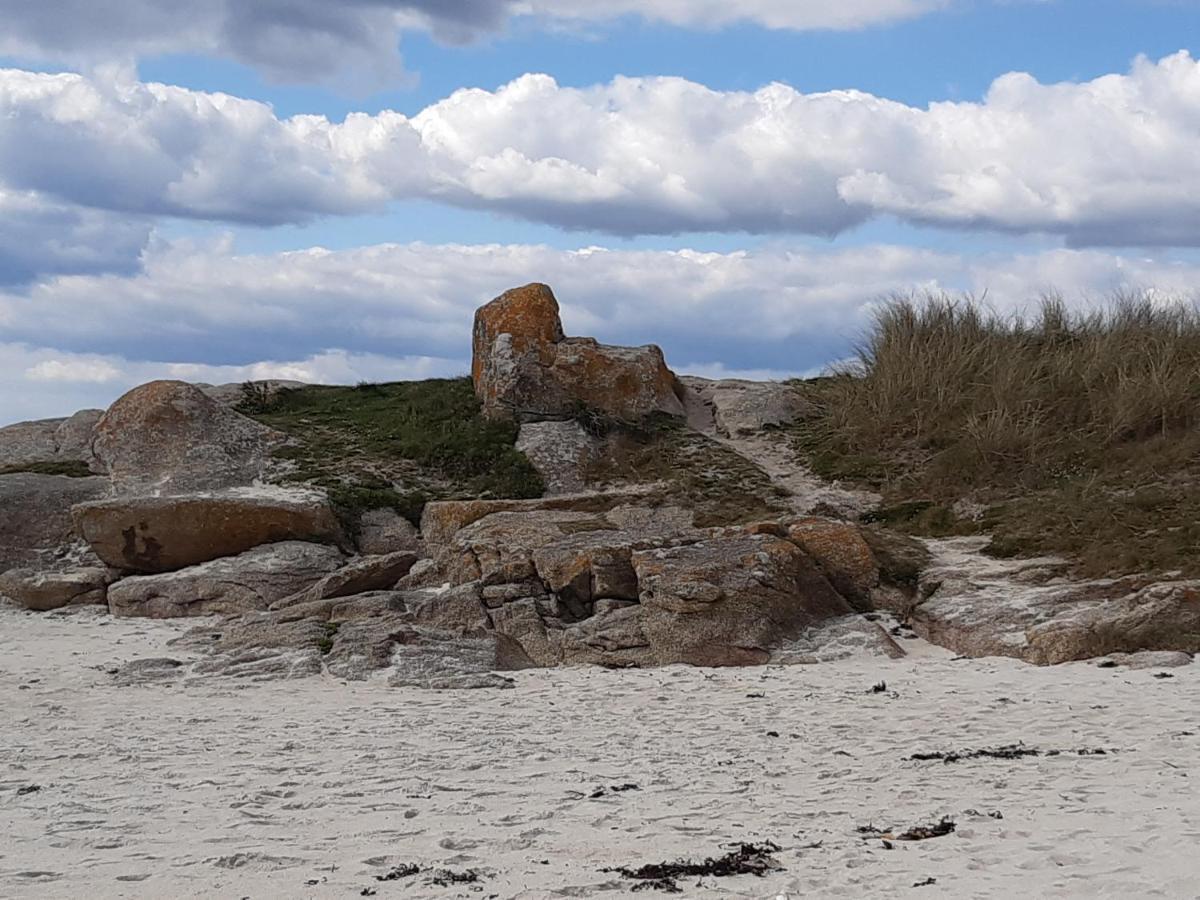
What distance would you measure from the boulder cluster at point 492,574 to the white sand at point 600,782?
548mm

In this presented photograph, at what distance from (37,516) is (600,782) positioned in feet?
37.2

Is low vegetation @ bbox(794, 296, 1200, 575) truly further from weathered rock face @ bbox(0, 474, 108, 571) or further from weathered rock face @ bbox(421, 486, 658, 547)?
weathered rock face @ bbox(0, 474, 108, 571)

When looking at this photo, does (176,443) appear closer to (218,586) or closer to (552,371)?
(218,586)

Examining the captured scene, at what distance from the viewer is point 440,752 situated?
7.72m

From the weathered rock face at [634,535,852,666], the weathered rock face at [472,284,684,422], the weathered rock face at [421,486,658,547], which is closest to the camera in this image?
the weathered rock face at [634,535,852,666]

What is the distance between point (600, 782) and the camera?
22.6ft

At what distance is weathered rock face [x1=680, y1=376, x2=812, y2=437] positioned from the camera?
19.3 metres

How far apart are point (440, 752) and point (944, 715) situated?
3291 mm

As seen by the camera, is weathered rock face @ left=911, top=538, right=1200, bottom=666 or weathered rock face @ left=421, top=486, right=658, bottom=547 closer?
weathered rock face @ left=911, top=538, right=1200, bottom=666

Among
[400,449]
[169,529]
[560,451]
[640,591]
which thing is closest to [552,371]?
→ [560,451]

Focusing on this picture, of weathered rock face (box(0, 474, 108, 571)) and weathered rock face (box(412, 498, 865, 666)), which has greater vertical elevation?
weathered rock face (box(0, 474, 108, 571))

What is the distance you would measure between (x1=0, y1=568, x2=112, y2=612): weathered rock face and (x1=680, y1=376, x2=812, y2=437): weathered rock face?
930 cm

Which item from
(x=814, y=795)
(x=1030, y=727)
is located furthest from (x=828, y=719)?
(x=814, y=795)

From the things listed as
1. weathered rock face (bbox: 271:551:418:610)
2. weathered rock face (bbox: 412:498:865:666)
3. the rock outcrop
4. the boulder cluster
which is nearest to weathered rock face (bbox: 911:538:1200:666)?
the boulder cluster
